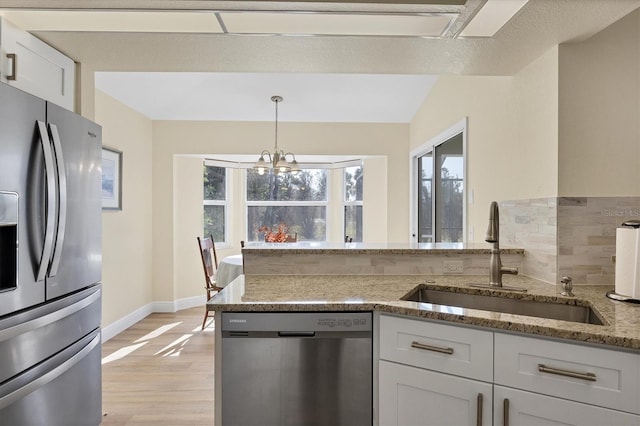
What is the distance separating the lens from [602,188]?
6.01 ft

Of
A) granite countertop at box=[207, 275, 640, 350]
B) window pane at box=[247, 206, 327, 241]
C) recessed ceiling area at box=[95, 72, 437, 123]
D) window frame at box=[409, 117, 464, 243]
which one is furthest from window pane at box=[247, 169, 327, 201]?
granite countertop at box=[207, 275, 640, 350]

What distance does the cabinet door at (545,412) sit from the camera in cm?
114

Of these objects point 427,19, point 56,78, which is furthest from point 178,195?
point 427,19

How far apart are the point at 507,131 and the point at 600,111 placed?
569 mm

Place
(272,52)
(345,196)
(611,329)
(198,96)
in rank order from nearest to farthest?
(611,329) → (272,52) → (198,96) → (345,196)

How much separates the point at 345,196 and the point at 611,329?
175 inches

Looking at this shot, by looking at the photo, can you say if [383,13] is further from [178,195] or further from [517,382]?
[178,195]

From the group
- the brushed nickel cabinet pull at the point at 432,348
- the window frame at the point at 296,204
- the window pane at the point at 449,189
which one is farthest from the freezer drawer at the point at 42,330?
the window frame at the point at 296,204

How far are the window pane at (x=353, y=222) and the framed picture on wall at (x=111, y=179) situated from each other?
3.03 m

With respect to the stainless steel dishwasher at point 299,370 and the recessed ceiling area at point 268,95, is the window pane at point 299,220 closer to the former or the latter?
the recessed ceiling area at point 268,95

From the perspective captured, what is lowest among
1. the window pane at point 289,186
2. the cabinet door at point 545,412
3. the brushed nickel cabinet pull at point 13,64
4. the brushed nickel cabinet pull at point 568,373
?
the cabinet door at point 545,412

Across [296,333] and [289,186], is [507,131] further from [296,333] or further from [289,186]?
[289,186]

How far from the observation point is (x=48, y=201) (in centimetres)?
155

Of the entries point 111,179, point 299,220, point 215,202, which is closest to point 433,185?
point 299,220
